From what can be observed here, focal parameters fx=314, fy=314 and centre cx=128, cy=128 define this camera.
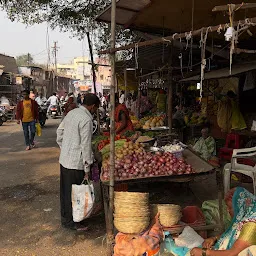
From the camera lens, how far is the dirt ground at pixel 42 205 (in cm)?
384

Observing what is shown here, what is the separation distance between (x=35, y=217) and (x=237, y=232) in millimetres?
3083

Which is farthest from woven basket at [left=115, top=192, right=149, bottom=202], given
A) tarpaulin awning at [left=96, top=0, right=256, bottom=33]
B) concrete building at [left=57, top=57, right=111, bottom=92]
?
concrete building at [left=57, top=57, right=111, bottom=92]

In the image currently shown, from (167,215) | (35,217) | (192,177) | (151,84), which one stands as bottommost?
(35,217)

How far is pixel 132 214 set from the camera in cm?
329

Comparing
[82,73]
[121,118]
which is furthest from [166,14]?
[82,73]

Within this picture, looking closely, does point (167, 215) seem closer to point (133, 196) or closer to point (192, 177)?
point (133, 196)

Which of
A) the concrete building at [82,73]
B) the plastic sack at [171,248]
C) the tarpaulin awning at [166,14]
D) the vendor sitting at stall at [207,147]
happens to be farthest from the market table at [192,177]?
the concrete building at [82,73]

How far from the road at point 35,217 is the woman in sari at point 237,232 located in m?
1.38

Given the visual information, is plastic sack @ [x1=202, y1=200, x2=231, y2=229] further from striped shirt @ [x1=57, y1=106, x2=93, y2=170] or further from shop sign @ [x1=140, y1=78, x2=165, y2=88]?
shop sign @ [x1=140, y1=78, x2=165, y2=88]

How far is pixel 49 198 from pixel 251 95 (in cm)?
569

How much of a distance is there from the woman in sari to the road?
1.38 meters

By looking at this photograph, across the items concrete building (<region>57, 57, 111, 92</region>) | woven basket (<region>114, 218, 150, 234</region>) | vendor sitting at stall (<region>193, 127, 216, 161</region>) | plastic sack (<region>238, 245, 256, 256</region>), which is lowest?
woven basket (<region>114, 218, 150, 234</region>)

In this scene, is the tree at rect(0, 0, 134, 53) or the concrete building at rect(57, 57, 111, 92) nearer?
the tree at rect(0, 0, 134, 53)

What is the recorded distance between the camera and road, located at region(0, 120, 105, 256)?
381cm
